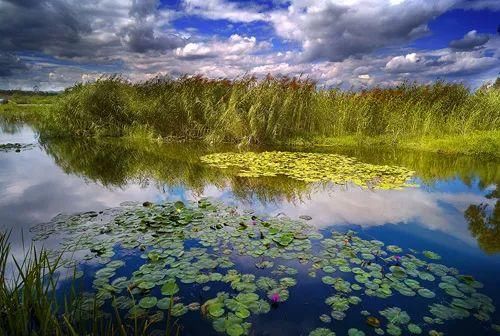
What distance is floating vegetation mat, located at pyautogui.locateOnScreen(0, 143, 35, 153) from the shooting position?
10.8 metres

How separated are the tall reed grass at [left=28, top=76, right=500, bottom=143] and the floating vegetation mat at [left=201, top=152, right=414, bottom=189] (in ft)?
7.75

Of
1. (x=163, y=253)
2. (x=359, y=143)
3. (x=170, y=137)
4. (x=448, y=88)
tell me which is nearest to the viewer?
(x=163, y=253)

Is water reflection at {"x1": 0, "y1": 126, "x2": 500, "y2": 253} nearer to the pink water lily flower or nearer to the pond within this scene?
the pond

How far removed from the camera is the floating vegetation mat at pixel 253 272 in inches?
115

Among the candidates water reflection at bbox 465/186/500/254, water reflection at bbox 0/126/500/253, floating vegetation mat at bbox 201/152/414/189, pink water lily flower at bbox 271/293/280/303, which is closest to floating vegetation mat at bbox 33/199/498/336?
pink water lily flower at bbox 271/293/280/303

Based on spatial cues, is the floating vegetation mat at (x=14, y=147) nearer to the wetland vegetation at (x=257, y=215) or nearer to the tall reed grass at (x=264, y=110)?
the wetland vegetation at (x=257, y=215)

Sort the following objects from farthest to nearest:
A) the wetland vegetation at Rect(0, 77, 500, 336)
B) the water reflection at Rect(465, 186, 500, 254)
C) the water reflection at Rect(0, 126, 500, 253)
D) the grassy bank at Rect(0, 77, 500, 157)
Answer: the grassy bank at Rect(0, 77, 500, 157)
the water reflection at Rect(0, 126, 500, 253)
the water reflection at Rect(465, 186, 500, 254)
the wetland vegetation at Rect(0, 77, 500, 336)

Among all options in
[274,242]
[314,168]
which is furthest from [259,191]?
[274,242]

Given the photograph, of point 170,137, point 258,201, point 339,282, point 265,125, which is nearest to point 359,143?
point 265,125

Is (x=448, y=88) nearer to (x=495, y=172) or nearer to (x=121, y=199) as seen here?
(x=495, y=172)

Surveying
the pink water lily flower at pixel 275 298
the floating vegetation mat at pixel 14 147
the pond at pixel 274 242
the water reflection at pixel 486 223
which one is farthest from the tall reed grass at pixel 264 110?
the pink water lily flower at pixel 275 298

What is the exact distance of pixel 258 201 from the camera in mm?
5969

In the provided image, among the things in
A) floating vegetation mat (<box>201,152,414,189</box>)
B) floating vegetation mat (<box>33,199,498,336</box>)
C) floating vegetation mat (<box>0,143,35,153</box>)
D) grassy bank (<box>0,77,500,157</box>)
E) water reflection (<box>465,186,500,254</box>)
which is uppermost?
grassy bank (<box>0,77,500,157</box>)

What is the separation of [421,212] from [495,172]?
13.2 feet
